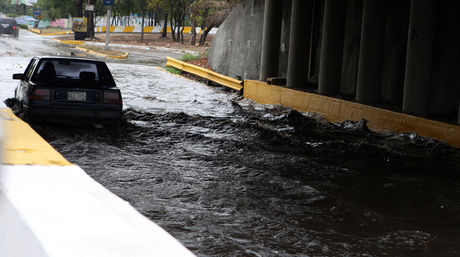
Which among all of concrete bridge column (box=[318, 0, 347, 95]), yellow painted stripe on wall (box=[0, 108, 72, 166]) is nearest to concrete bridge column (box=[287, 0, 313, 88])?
concrete bridge column (box=[318, 0, 347, 95])

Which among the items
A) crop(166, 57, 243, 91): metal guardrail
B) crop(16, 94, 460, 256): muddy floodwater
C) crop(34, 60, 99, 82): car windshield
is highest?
crop(34, 60, 99, 82): car windshield

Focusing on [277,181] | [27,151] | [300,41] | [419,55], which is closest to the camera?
[27,151]

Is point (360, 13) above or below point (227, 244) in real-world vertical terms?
above

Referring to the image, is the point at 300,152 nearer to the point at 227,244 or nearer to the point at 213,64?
the point at 227,244

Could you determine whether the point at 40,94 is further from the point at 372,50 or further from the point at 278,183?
the point at 372,50

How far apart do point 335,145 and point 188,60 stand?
72.5ft

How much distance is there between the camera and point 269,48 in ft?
67.7

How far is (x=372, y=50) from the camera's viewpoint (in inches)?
587

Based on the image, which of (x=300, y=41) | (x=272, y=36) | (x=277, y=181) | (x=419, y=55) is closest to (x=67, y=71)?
(x=277, y=181)

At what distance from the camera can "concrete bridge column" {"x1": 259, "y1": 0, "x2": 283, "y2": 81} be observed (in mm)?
20516

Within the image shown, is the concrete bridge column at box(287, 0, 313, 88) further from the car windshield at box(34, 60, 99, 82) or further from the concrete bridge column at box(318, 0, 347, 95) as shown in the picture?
the car windshield at box(34, 60, 99, 82)

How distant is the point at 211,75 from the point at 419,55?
12.5 meters

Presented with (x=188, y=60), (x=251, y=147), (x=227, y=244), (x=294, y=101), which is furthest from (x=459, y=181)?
(x=188, y=60)

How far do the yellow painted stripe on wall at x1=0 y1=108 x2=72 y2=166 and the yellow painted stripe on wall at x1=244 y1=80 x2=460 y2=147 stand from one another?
24.6 ft
